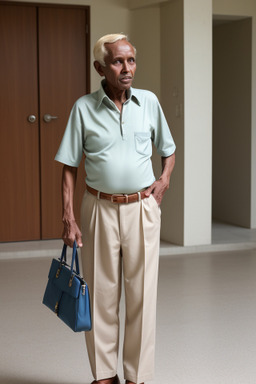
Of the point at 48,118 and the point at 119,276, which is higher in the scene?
the point at 48,118

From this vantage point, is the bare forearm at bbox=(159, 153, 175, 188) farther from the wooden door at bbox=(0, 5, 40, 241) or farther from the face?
the wooden door at bbox=(0, 5, 40, 241)

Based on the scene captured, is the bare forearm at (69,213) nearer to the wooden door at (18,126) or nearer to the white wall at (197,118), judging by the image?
the white wall at (197,118)

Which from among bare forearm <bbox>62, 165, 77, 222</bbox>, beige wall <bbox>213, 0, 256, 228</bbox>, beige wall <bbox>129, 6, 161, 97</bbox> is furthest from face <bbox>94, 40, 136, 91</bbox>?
beige wall <bbox>213, 0, 256, 228</bbox>

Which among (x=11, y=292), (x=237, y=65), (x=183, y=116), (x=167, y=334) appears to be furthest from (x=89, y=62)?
(x=167, y=334)

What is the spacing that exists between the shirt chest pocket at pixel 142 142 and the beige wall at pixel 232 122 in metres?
4.73

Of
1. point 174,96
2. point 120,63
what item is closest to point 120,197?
point 120,63

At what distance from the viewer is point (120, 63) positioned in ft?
8.59

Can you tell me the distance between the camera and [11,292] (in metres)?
4.74

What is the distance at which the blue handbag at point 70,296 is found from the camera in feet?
8.50

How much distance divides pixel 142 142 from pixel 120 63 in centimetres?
35

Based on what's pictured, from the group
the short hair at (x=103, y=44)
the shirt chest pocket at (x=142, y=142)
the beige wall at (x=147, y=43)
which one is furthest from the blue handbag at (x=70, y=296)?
the beige wall at (x=147, y=43)

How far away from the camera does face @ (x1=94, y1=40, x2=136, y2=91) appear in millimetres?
2605

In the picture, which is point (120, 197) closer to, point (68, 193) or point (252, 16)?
point (68, 193)

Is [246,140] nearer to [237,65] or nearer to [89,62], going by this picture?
[237,65]
